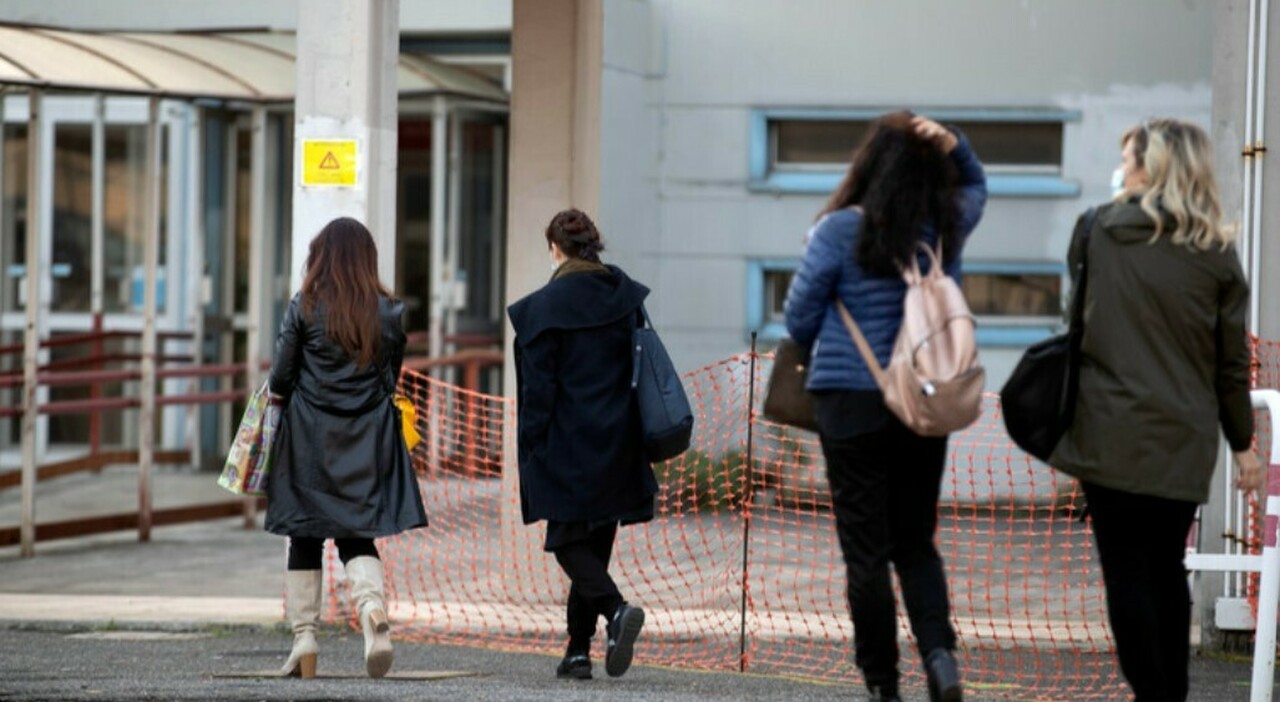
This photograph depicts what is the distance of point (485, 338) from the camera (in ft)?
59.0

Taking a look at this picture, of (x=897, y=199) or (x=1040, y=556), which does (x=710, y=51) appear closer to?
(x=1040, y=556)

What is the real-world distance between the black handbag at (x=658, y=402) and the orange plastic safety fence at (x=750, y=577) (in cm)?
60

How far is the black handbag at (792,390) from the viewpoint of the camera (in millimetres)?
6344

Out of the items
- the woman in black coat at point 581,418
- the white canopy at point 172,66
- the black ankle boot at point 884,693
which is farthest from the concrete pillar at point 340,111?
the black ankle boot at point 884,693

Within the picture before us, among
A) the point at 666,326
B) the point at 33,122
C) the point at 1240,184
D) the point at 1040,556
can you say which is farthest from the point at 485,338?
the point at 1240,184

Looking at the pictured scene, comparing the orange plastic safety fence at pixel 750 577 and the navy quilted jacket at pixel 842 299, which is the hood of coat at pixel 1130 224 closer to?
the navy quilted jacket at pixel 842 299

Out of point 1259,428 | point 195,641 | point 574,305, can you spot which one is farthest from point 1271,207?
point 195,641

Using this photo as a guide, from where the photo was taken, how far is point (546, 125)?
36.4 ft

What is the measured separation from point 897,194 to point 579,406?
2374mm

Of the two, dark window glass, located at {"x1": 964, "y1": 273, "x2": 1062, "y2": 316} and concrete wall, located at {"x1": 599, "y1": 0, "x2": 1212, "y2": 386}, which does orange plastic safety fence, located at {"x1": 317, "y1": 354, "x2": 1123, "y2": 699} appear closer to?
dark window glass, located at {"x1": 964, "y1": 273, "x2": 1062, "y2": 316}

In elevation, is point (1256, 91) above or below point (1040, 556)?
above

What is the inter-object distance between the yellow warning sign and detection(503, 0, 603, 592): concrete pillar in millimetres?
1210

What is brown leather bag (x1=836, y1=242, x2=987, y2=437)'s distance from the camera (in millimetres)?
5969

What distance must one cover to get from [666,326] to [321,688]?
830cm
